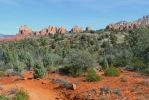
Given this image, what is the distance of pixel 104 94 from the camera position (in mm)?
16391

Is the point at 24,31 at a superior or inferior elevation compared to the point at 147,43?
superior

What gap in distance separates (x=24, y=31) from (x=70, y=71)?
136 meters

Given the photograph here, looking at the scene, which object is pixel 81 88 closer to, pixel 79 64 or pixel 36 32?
pixel 79 64

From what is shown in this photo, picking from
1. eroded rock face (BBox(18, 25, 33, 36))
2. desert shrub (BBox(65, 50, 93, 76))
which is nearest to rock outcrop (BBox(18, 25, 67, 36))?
eroded rock face (BBox(18, 25, 33, 36))

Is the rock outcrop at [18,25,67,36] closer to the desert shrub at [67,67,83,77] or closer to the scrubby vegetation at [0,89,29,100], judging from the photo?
the desert shrub at [67,67,83,77]

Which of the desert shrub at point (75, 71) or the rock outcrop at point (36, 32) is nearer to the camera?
the desert shrub at point (75, 71)

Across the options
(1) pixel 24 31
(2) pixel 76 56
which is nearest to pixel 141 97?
(2) pixel 76 56

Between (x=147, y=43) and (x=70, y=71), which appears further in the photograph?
(x=147, y=43)

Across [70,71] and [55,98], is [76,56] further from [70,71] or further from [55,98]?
[55,98]

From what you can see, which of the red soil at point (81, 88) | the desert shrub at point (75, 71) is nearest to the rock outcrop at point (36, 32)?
the desert shrub at point (75, 71)

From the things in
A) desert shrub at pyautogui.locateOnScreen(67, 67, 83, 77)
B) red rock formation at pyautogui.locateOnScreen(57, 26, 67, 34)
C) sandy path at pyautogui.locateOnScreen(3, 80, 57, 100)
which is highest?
red rock formation at pyautogui.locateOnScreen(57, 26, 67, 34)

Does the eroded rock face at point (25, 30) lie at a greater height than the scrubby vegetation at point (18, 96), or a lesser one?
greater

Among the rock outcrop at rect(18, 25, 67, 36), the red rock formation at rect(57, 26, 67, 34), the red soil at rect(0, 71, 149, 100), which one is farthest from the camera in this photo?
the rock outcrop at rect(18, 25, 67, 36)

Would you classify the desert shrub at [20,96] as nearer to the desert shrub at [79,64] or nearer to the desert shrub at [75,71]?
the desert shrub at [75,71]
